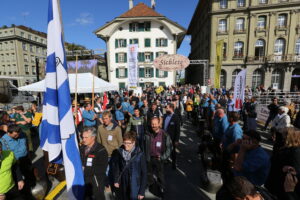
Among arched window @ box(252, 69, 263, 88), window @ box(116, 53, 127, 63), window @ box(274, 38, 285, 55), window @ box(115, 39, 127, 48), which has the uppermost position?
window @ box(115, 39, 127, 48)

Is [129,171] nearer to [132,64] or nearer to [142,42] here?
[132,64]

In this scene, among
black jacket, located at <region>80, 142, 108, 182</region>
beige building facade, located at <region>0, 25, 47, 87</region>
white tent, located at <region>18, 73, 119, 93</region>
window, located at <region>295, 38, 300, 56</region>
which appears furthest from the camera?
beige building facade, located at <region>0, 25, 47, 87</region>

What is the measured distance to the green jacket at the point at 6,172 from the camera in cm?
214

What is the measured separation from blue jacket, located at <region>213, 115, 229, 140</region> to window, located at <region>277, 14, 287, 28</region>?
27536 millimetres

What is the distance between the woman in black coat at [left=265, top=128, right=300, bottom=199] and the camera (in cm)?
196

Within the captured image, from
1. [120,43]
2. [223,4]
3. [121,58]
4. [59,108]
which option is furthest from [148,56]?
[59,108]

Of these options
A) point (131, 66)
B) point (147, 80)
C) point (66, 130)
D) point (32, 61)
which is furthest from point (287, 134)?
point (32, 61)

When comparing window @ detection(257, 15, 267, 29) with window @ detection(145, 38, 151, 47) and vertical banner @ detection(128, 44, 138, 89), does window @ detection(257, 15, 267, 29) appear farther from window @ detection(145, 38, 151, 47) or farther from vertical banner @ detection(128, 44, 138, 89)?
vertical banner @ detection(128, 44, 138, 89)

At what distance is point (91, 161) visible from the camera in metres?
2.37

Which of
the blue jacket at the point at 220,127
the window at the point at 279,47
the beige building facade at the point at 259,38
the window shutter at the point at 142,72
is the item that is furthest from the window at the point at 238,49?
the blue jacket at the point at 220,127

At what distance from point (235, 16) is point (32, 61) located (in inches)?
1829

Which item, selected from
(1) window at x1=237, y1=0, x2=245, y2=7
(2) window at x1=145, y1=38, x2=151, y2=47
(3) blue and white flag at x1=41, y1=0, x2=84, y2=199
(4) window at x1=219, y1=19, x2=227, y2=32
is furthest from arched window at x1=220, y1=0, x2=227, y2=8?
(3) blue and white flag at x1=41, y1=0, x2=84, y2=199

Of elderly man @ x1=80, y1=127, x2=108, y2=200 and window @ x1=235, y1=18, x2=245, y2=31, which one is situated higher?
window @ x1=235, y1=18, x2=245, y2=31

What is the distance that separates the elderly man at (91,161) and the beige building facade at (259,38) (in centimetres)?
2454
